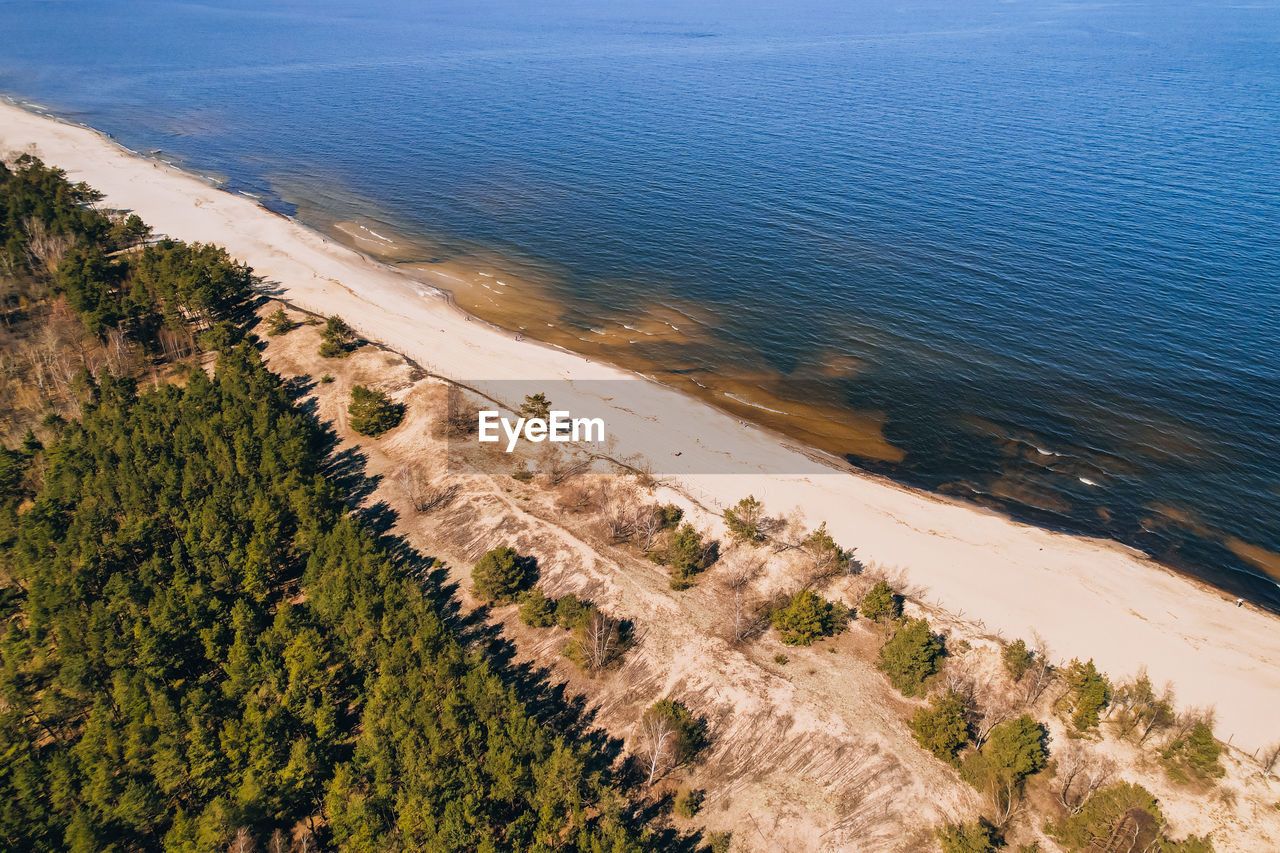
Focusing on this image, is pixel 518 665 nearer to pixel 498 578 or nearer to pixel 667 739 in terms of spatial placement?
pixel 498 578

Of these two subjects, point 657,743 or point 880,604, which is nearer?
point 657,743

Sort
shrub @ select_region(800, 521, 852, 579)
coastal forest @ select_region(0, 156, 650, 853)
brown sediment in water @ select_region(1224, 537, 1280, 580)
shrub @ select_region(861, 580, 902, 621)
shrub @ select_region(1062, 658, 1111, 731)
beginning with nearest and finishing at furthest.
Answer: coastal forest @ select_region(0, 156, 650, 853) < shrub @ select_region(1062, 658, 1111, 731) < shrub @ select_region(861, 580, 902, 621) < shrub @ select_region(800, 521, 852, 579) < brown sediment in water @ select_region(1224, 537, 1280, 580)

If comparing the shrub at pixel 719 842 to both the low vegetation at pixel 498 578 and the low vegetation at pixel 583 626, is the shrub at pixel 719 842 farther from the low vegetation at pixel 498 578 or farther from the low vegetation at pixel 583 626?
the low vegetation at pixel 498 578

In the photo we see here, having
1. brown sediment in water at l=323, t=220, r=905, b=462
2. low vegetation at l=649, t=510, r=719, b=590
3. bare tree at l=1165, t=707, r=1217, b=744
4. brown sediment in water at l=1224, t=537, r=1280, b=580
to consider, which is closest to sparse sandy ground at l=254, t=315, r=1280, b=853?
low vegetation at l=649, t=510, r=719, b=590

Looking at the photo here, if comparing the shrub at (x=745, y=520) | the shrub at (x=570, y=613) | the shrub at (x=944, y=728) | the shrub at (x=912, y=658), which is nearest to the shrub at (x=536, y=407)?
the shrub at (x=745, y=520)

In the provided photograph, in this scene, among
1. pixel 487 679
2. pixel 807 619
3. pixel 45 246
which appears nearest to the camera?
pixel 487 679

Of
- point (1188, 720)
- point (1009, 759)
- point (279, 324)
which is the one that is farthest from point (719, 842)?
point (279, 324)

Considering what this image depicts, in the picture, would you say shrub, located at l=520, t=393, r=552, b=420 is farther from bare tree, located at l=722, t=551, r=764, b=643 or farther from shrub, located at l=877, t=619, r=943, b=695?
shrub, located at l=877, t=619, r=943, b=695
